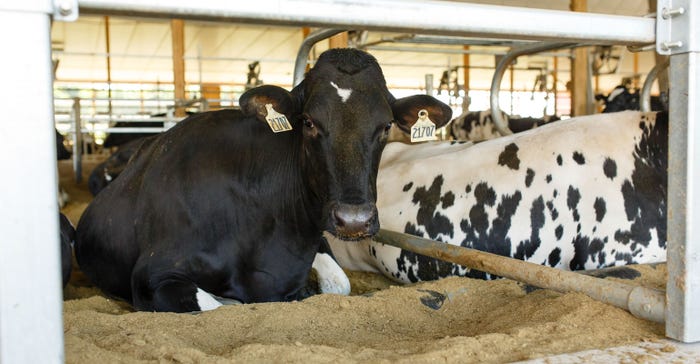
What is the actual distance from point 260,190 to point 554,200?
63.2 inches

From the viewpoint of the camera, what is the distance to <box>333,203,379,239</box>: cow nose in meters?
2.54

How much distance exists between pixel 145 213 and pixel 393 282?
161cm

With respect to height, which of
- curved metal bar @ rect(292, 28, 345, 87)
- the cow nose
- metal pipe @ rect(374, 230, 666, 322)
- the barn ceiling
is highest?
the barn ceiling

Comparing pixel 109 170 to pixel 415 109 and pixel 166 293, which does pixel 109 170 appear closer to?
pixel 166 293

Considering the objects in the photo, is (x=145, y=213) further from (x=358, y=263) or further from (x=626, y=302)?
(x=626, y=302)

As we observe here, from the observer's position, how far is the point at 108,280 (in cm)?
363

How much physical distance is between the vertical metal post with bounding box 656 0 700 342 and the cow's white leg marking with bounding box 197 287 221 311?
1778 millimetres

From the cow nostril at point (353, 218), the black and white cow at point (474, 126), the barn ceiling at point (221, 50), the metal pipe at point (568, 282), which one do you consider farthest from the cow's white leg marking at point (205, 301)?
the black and white cow at point (474, 126)

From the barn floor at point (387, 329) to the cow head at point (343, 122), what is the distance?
14.5 inches

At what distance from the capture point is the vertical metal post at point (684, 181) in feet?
5.68

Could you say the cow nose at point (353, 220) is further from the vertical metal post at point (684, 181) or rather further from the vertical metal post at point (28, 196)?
the vertical metal post at point (28, 196)

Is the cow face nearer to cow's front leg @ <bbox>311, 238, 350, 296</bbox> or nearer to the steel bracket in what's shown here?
cow's front leg @ <bbox>311, 238, 350, 296</bbox>

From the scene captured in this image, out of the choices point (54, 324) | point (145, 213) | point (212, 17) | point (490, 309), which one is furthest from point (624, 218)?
point (54, 324)

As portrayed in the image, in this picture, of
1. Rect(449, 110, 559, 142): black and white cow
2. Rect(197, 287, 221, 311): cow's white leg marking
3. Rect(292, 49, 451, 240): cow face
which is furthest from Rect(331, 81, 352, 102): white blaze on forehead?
Rect(449, 110, 559, 142): black and white cow
